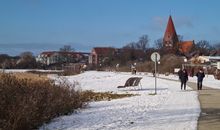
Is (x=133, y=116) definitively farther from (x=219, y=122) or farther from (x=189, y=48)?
(x=189, y=48)

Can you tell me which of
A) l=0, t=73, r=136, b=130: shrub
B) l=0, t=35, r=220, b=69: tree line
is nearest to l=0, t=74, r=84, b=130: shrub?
l=0, t=73, r=136, b=130: shrub

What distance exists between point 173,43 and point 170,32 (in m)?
11.5

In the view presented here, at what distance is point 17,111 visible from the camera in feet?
41.5

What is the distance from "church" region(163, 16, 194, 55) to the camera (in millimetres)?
151500

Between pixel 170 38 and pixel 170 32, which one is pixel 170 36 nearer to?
pixel 170 38

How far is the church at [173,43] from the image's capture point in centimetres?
15150

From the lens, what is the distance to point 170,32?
169625mm

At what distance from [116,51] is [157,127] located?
158 meters

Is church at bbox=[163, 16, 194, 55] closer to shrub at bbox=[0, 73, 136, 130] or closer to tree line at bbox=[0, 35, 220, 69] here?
tree line at bbox=[0, 35, 220, 69]

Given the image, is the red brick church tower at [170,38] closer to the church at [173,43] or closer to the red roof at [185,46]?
the church at [173,43]

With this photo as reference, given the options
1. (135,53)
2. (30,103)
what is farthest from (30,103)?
(135,53)

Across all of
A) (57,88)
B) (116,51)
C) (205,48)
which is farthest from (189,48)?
(57,88)

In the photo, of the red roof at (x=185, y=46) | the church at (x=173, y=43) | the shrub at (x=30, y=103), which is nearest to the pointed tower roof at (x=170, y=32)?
the church at (x=173, y=43)

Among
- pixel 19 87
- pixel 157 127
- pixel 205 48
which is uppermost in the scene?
pixel 205 48
